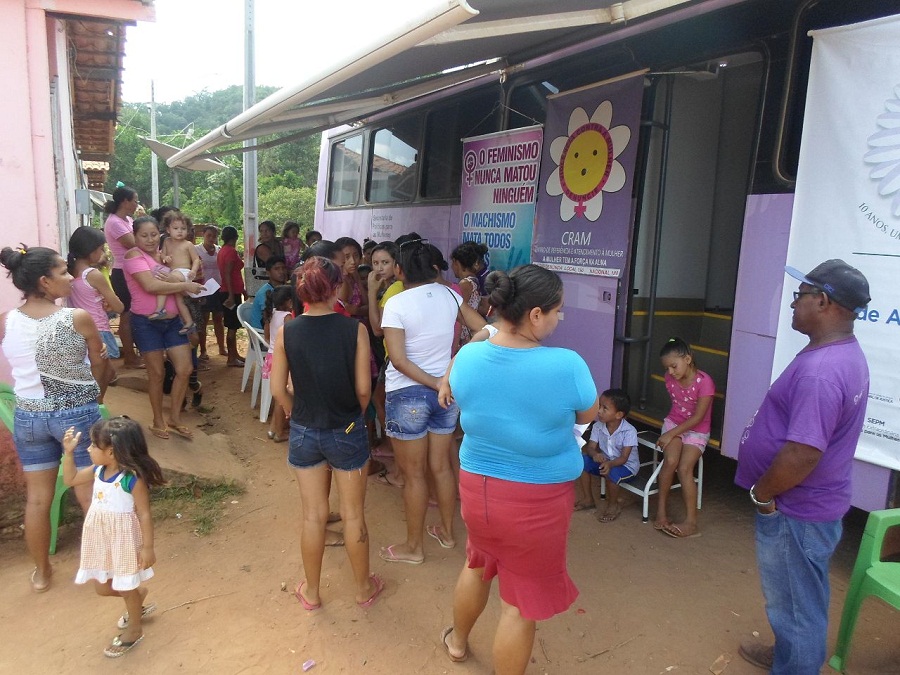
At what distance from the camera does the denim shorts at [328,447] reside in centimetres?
271

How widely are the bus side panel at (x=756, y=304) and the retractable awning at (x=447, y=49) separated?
117cm

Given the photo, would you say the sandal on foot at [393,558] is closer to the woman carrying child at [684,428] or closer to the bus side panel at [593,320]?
the woman carrying child at [684,428]

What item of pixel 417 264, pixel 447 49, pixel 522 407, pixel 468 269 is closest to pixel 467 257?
pixel 468 269

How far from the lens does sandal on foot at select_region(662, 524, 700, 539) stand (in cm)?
359

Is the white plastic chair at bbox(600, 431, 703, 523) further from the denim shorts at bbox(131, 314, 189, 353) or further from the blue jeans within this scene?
the denim shorts at bbox(131, 314, 189, 353)

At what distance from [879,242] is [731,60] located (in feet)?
5.35

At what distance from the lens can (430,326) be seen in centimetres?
312

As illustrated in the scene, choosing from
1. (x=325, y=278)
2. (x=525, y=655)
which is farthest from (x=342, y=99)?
(x=525, y=655)

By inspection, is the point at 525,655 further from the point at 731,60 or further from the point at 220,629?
the point at 731,60

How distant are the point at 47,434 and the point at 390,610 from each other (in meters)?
1.85

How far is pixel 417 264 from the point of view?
3133 mm

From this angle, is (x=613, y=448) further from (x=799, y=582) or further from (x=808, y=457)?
(x=808, y=457)

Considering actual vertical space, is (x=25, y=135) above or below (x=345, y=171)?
below

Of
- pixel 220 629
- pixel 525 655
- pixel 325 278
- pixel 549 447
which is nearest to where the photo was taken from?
pixel 549 447
